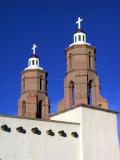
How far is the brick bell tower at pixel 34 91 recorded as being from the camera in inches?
1602

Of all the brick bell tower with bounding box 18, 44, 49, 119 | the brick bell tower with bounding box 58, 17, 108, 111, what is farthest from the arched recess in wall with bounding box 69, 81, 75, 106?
the brick bell tower with bounding box 18, 44, 49, 119

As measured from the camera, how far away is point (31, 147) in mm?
26359

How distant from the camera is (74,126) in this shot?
28.6 metres

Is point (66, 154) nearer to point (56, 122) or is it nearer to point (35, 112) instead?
point (56, 122)

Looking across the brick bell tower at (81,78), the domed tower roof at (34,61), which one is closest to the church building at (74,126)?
the brick bell tower at (81,78)

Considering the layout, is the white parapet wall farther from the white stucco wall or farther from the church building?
the white stucco wall

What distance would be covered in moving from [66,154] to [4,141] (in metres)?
4.34

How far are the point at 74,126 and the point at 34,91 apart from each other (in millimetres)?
12933

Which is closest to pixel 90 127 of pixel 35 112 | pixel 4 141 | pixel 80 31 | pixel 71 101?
pixel 71 101

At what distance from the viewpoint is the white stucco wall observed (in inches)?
1009

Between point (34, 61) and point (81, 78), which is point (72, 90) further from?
point (34, 61)

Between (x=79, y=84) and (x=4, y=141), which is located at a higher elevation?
(x=79, y=84)

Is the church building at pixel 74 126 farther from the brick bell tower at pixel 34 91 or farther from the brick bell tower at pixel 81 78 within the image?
the brick bell tower at pixel 34 91

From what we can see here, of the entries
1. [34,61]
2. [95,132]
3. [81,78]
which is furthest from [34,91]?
[95,132]
